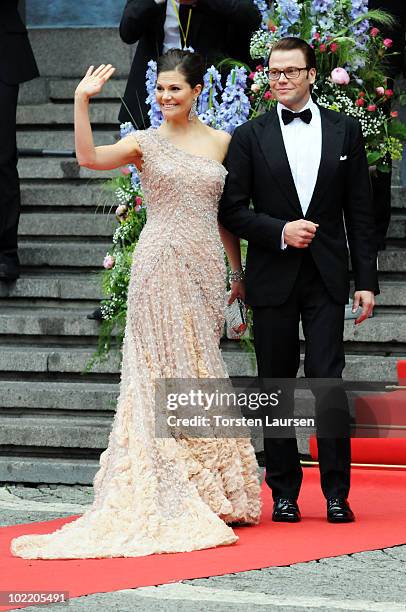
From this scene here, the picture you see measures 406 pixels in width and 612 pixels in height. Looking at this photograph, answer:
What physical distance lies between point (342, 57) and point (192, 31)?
87 cm

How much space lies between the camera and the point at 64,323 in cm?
910

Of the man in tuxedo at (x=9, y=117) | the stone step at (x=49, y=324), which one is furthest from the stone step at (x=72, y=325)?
the man in tuxedo at (x=9, y=117)

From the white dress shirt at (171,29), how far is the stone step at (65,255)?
1.44 metres

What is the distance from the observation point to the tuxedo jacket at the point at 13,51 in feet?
30.6

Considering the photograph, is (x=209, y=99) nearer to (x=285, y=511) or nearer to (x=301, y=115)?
(x=301, y=115)

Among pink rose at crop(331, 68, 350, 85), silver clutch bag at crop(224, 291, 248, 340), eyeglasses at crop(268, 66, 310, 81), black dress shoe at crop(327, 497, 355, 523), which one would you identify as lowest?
→ black dress shoe at crop(327, 497, 355, 523)

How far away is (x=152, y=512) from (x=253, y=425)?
213 cm

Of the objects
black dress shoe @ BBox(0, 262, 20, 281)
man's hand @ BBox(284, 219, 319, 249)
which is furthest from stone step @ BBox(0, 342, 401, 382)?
man's hand @ BBox(284, 219, 319, 249)

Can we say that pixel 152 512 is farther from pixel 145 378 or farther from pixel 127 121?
pixel 127 121

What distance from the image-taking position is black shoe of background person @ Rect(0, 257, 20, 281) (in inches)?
370

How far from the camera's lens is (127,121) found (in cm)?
894

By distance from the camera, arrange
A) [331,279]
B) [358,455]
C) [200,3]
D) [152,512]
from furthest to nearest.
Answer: [200,3]
[358,455]
[331,279]
[152,512]

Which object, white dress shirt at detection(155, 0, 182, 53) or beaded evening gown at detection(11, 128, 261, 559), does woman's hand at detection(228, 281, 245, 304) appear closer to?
beaded evening gown at detection(11, 128, 261, 559)

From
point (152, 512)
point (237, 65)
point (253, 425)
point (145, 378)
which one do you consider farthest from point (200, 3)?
point (152, 512)
